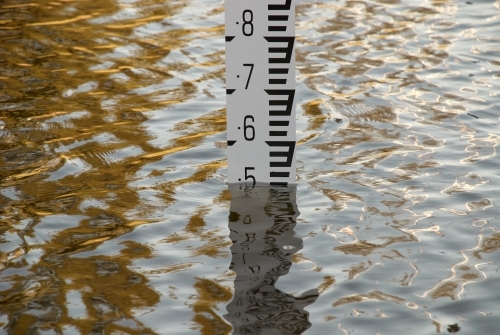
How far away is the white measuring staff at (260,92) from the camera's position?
12.8 feet

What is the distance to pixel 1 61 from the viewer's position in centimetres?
588

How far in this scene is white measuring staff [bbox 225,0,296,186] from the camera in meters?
3.90

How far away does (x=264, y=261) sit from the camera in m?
3.29

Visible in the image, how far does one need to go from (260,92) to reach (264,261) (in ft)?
3.58

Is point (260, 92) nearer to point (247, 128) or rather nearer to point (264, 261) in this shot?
point (247, 128)

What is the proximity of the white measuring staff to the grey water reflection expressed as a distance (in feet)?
0.43

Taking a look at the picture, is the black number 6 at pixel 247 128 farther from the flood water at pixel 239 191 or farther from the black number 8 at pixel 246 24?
the black number 8 at pixel 246 24

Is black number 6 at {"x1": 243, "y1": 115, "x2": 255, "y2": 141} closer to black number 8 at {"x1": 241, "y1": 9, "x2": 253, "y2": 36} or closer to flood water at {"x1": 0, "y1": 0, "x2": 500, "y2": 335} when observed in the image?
flood water at {"x1": 0, "y1": 0, "x2": 500, "y2": 335}

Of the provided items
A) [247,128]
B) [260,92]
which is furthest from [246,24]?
[247,128]

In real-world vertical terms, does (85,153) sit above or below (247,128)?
below

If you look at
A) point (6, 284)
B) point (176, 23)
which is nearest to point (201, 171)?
point (6, 284)

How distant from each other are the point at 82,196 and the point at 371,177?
1580 millimetres

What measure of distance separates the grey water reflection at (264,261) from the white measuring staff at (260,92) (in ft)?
0.43

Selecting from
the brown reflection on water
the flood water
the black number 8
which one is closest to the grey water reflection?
the flood water
